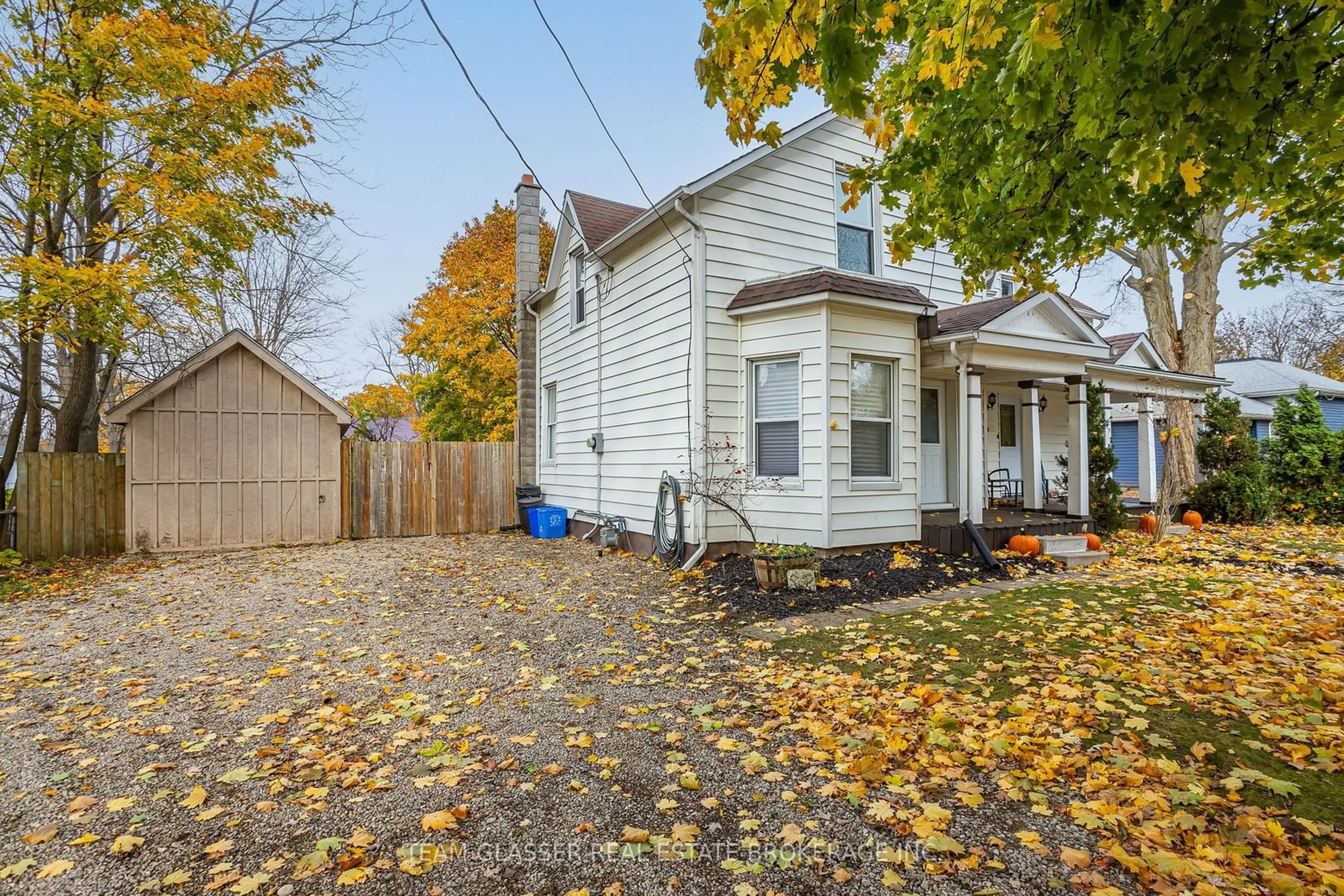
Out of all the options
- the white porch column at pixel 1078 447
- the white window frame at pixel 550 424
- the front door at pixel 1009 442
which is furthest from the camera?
the white window frame at pixel 550 424

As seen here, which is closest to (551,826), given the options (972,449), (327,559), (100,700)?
(100,700)

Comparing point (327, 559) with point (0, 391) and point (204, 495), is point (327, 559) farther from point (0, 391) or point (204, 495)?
point (0, 391)

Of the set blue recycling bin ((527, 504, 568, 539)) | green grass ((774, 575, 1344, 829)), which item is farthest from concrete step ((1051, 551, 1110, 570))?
blue recycling bin ((527, 504, 568, 539))

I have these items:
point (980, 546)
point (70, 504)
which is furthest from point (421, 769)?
point (70, 504)

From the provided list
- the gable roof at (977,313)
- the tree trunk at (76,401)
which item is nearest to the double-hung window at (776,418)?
the gable roof at (977,313)

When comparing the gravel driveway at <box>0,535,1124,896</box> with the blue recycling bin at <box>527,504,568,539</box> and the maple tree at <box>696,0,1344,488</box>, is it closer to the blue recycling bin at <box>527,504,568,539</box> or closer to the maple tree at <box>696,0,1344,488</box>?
the maple tree at <box>696,0,1344,488</box>

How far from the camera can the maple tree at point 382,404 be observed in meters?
22.7

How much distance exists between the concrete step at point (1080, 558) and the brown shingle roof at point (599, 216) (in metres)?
8.88

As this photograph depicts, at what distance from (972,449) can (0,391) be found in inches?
704

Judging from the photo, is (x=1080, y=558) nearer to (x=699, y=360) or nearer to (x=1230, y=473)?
(x=699, y=360)

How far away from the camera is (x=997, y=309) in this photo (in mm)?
8523

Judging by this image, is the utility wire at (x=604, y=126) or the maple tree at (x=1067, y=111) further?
the utility wire at (x=604, y=126)

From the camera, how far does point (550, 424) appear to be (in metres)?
13.7

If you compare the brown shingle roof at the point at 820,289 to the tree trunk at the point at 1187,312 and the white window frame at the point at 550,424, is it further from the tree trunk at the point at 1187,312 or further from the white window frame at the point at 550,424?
the tree trunk at the point at 1187,312
